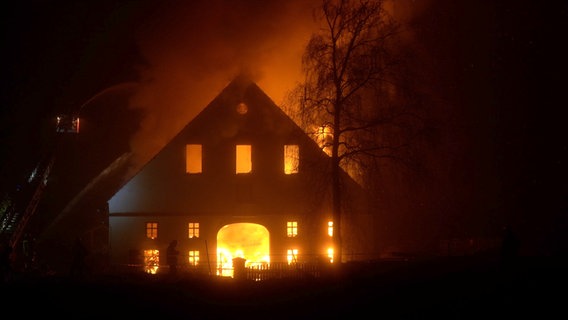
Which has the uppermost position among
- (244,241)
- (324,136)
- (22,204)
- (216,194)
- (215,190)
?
(324,136)

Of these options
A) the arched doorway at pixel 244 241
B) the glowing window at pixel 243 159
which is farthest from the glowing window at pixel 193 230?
the glowing window at pixel 243 159

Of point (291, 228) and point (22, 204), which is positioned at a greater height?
point (22, 204)

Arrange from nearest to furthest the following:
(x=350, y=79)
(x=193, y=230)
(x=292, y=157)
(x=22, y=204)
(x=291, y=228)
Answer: (x=350, y=79) → (x=292, y=157) → (x=291, y=228) → (x=193, y=230) → (x=22, y=204)

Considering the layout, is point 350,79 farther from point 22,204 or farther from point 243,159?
point 22,204

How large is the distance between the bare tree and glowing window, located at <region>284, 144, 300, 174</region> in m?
1.12

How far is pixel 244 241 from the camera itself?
128ft

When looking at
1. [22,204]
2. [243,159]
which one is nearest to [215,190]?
[243,159]

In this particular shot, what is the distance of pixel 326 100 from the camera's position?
26125mm

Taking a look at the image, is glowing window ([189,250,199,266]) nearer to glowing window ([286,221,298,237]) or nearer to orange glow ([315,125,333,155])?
glowing window ([286,221,298,237])

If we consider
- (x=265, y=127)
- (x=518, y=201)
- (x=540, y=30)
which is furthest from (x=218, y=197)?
(x=540, y=30)

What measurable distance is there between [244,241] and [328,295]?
16.5 m

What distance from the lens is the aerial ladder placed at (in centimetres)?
3495

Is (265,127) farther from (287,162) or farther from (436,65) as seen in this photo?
(436,65)

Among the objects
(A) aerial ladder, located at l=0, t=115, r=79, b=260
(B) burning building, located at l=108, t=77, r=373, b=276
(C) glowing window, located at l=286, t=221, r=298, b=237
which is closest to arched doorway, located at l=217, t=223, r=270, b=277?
(B) burning building, located at l=108, t=77, r=373, b=276
